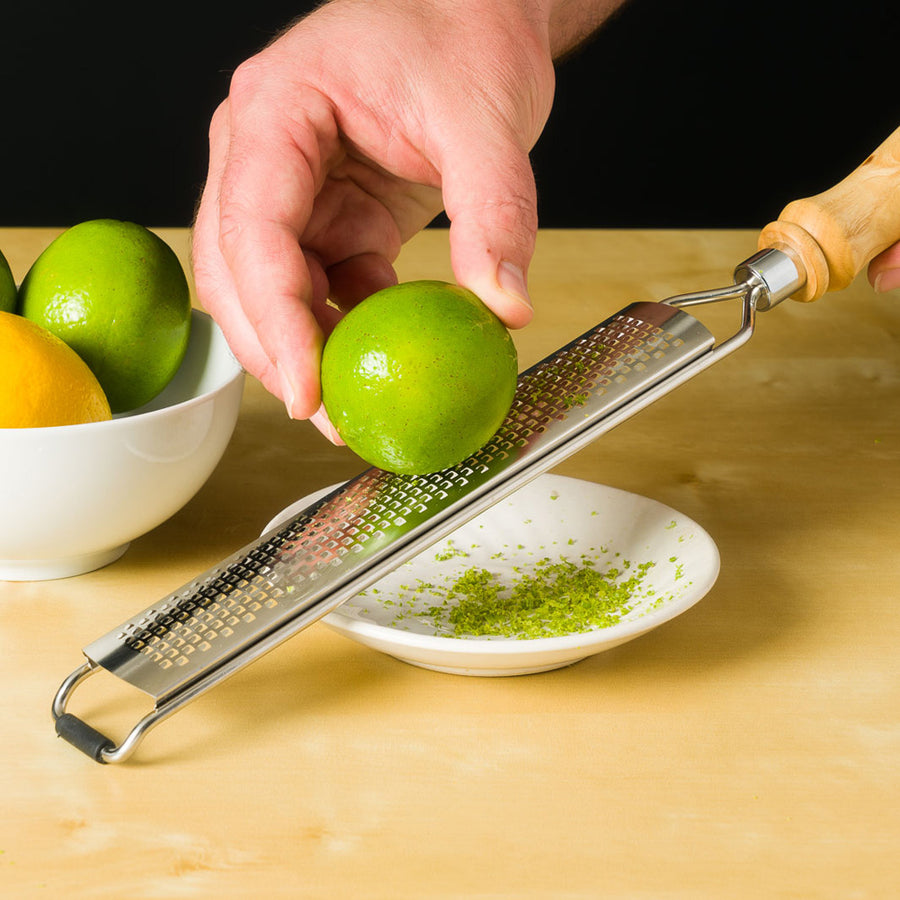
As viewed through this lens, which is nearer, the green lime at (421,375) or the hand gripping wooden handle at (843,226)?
the green lime at (421,375)

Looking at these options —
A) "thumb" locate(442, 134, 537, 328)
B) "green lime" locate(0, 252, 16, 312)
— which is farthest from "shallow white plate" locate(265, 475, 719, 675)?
"green lime" locate(0, 252, 16, 312)

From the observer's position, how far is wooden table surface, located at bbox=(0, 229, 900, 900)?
2.29 feet

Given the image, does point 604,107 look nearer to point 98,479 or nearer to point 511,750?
point 98,479

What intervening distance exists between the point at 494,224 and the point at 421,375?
16 centimetres

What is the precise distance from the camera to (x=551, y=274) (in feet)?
5.93

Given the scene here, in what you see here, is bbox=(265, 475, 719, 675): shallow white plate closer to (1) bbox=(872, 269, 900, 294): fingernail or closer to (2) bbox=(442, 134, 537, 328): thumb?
(2) bbox=(442, 134, 537, 328): thumb

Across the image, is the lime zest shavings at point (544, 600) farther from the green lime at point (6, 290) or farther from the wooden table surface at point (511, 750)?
the green lime at point (6, 290)

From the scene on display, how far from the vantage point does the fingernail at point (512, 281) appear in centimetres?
89

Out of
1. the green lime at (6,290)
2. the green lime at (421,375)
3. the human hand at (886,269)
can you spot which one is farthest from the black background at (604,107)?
the green lime at (421,375)

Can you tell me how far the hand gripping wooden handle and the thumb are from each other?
279 mm

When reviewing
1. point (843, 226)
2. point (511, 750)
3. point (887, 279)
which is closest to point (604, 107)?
point (887, 279)

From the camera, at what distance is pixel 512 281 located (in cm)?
90

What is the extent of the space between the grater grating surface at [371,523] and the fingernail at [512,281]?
11 cm

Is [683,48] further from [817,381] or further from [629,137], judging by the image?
[817,381]
